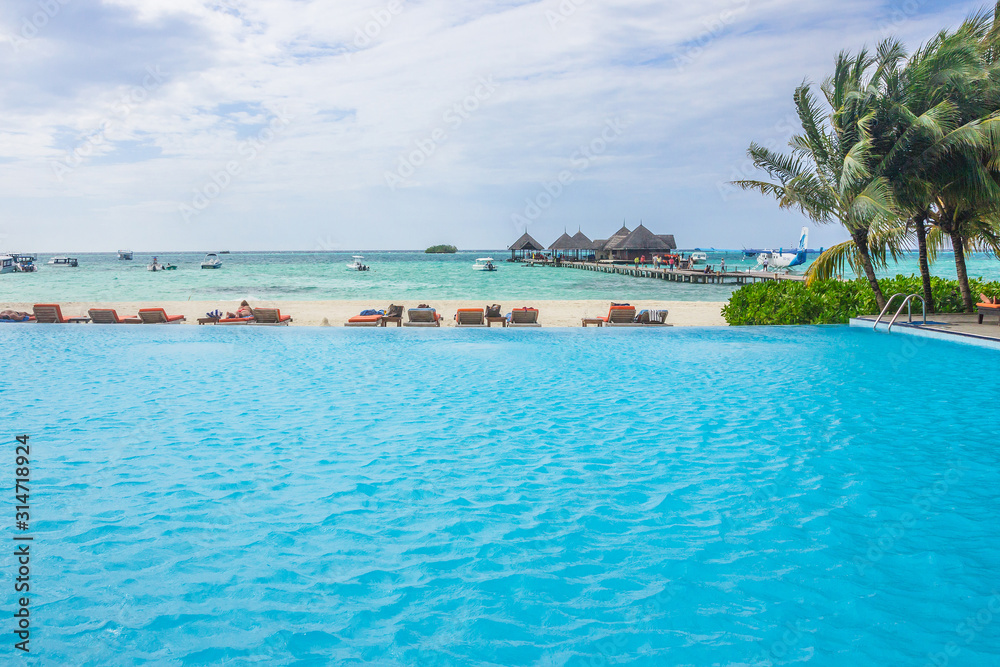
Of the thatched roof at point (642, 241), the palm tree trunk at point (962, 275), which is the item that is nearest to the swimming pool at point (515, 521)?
the palm tree trunk at point (962, 275)

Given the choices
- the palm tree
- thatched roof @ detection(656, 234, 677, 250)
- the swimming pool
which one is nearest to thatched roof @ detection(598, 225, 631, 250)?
thatched roof @ detection(656, 234, 677, 250)

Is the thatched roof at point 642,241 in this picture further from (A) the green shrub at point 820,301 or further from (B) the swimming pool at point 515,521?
(B) the swimming pool at point 515,521

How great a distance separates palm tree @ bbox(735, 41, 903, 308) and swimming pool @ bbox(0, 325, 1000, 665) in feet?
23.1

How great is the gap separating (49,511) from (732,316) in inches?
652

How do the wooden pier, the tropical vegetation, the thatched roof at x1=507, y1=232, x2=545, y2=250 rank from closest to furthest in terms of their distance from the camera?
1. the tropical vegetation
2. the wooden pier
3. the thatched roof at x1=507, y1=232, x2=545, y2=250

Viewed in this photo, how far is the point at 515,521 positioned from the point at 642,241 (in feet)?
229

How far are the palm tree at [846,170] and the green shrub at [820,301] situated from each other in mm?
541

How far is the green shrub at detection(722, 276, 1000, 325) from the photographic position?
1702 centimetres

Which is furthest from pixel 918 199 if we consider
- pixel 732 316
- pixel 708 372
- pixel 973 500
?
pixel 973 500

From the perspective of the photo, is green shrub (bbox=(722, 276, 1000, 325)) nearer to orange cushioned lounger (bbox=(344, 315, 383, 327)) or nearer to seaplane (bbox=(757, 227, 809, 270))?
orange cushioned lounger (bbox=(344, 315, 383, 327))

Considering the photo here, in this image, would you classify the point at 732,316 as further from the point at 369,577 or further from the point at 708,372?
the point at 369,577

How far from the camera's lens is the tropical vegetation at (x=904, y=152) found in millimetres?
14703

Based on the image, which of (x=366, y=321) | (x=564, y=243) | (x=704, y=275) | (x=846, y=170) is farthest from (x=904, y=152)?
(x=564, y=243)

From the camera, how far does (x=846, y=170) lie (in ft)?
50.2
